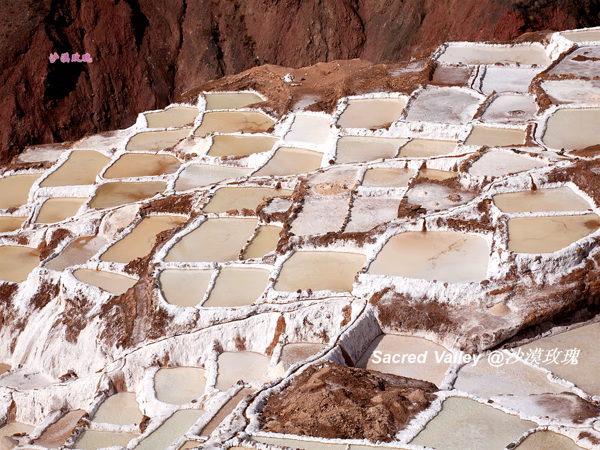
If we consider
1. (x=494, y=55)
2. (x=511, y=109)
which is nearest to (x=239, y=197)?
(x=511, y=109)

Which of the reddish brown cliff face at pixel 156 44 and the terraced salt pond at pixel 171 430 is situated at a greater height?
the reddish brown cliff face at pixel 156 44

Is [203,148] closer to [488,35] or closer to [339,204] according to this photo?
[339,204]

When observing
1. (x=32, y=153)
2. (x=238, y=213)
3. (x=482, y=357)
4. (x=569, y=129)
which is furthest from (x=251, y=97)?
(x=482, y=357)

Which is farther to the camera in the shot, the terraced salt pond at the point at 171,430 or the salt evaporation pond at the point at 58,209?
the salt evaporation pond at the point at 58,209

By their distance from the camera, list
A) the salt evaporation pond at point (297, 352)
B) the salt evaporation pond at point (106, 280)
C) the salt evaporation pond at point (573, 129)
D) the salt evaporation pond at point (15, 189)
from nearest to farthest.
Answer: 1. the salt evaporation pond at point (297, 352)
2. the salt evaporation pond at point (106, 280)
3. the salt evaporation pond at point (573, 129)
4. the salt evaporation pond at point (15, 189)

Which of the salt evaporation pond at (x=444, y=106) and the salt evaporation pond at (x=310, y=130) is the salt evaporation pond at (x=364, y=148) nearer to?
the salt evaporation pond at (x=444, y=106)

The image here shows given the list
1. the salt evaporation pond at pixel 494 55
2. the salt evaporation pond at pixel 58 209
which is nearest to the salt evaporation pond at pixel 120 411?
the salt evaporation pond at pixel 58 209

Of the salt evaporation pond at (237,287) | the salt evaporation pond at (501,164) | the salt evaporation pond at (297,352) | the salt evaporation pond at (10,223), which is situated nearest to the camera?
the salt evaporation pond at (297,352)
